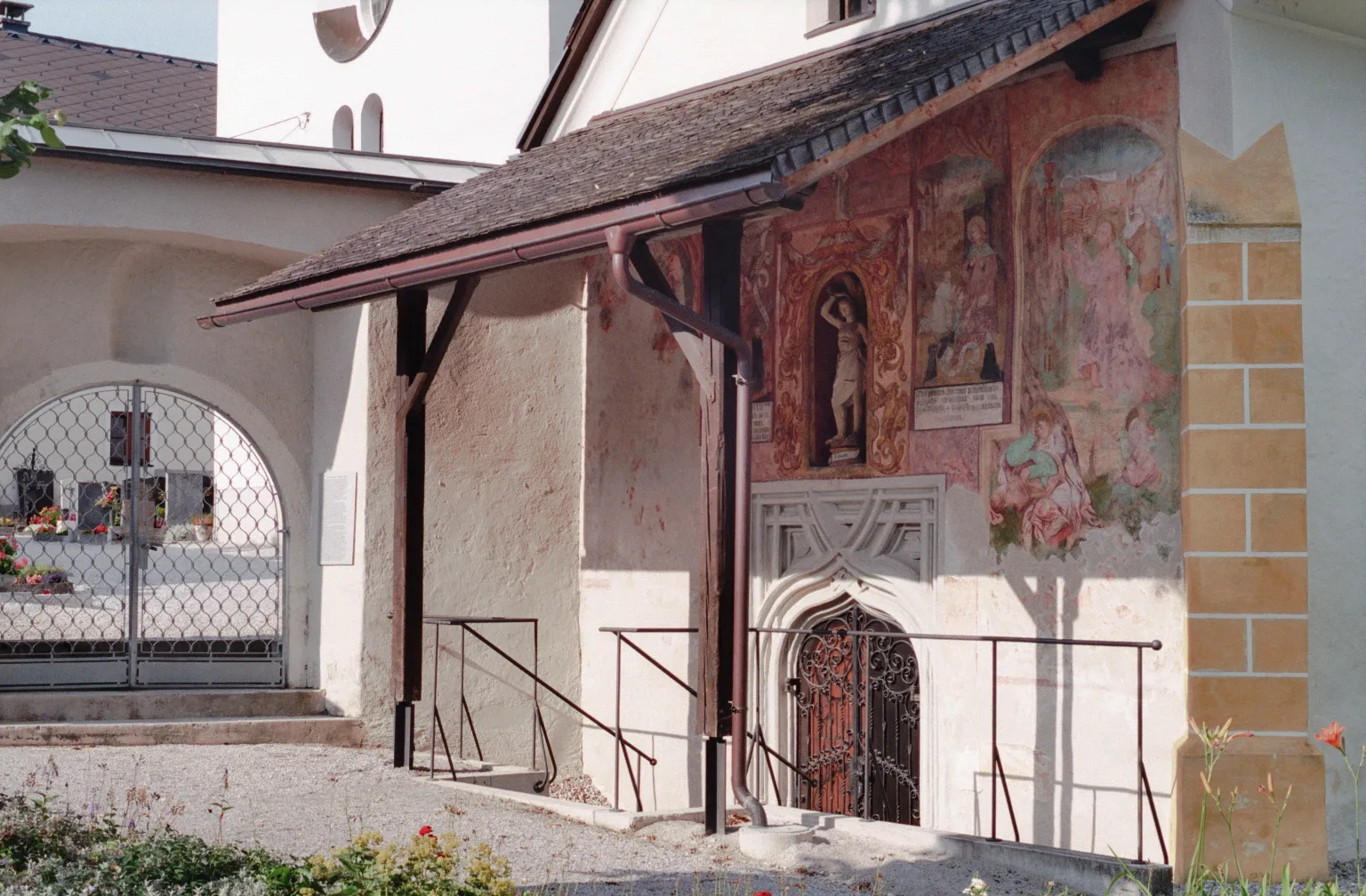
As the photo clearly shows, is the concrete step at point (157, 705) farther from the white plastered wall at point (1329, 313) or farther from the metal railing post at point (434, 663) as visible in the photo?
the white plastered wall at point (1329, 313)

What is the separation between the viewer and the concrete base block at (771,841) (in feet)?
23.9

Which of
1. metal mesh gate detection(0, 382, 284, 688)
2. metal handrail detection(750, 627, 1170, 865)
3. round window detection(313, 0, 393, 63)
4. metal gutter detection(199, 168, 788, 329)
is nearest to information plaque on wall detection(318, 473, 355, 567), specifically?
metal mesh gate detection(0, 382, 284, 688)

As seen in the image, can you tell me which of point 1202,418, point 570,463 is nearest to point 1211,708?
point 1202,418

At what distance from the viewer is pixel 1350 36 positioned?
7938 millimetres

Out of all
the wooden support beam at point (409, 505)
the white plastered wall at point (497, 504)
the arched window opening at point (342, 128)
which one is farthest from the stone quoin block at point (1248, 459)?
the arched window opening at point (342, 128)

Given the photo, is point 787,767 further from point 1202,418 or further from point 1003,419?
point 1202,418

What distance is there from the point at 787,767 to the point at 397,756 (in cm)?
254

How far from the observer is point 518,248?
8.25m

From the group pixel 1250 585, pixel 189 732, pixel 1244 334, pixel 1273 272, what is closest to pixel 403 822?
pixel 189 732

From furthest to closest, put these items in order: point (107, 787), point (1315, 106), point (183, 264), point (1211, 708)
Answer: point (183, 264), point (107, 787), point (1315, 106), point (1211, 708)

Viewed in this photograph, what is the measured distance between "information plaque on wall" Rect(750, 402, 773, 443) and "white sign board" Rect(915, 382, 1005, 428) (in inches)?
52.5

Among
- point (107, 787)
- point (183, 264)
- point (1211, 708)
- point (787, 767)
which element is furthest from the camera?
point (183, 264)

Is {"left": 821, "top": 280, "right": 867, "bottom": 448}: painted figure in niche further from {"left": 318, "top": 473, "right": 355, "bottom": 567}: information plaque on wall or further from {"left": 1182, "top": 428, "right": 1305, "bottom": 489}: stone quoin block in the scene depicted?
{"left": 318, "top": 473, "right": 355, "bottom": 567}: information plaque on wall

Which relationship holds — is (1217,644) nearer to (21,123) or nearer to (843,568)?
(843,568)
